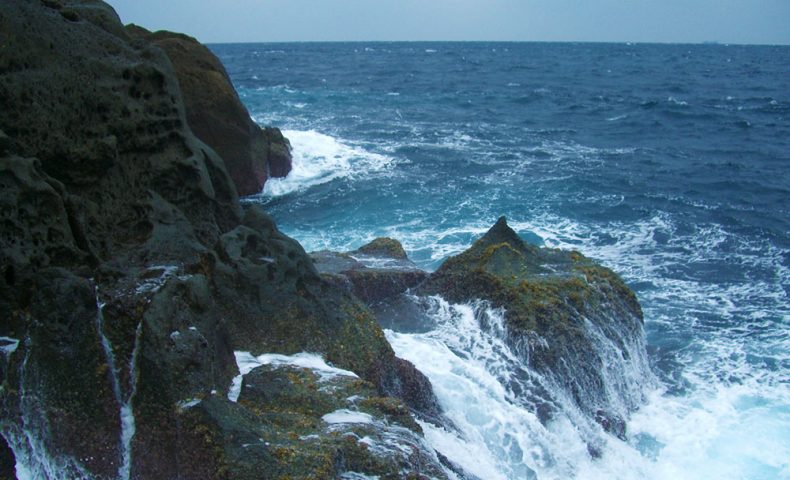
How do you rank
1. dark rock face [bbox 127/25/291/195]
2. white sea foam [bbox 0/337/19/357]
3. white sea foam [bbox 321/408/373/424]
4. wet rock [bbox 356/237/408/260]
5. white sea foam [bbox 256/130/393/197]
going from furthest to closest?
white sea foam [bbox 256/130/393/197] → dark rock face [bbox 127/25/291/195] → wet rock [bbox 356/237/408/260] → white sea foam [bbox 321/408/373/424] → white sea foam [bbox 0/337/19/357]

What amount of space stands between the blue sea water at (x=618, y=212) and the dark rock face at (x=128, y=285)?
2260 mm

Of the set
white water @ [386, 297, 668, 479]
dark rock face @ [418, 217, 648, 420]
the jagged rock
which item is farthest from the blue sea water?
the jagged rock

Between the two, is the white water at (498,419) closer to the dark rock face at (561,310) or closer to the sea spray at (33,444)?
the dark rock face at (561,310)

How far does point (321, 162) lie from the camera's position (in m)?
24.0

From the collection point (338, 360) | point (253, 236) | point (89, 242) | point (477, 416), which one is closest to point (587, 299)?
point (477, 416)

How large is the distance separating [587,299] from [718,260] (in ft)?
24.5

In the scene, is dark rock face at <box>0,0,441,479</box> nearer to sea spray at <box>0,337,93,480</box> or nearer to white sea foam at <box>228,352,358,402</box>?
sea spray at <box>0,337,93,480</box>

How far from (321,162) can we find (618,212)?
34.2 ft

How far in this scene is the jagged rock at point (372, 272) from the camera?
1059 centimetres

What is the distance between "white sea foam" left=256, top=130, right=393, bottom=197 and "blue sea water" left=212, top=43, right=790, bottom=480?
111 millimetres

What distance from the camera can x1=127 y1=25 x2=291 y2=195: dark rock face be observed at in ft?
54.6

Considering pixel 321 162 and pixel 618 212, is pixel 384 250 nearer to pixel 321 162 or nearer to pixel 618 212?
pixel 618 212

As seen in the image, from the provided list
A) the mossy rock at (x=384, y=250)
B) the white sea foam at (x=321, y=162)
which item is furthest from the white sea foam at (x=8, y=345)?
the white sea foam at (x=321, y=162)

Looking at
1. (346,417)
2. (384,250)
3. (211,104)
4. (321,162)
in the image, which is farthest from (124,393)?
(321,162)
